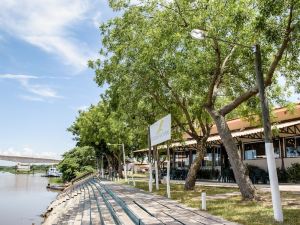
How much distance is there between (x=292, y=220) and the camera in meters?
10.3

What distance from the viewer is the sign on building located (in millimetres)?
17972

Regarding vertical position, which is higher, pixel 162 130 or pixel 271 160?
pixel 162 130

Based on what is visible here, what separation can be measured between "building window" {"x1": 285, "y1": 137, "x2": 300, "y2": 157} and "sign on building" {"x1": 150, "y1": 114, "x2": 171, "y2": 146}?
1107cm

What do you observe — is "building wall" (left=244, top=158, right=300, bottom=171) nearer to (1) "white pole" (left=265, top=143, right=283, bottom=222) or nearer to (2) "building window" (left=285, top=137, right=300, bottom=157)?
(2) "building window" (left=285, top=137, right=300, bottom=157)

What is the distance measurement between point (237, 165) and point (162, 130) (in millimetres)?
4807

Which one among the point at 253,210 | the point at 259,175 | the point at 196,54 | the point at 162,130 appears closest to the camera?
the point at 253,210

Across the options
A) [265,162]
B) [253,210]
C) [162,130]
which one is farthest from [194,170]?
[253,210]

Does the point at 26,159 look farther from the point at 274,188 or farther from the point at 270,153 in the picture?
the point at 274,188

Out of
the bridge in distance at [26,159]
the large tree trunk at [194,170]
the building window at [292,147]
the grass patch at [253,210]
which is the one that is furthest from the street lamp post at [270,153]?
the bridge in distance at [26,159]

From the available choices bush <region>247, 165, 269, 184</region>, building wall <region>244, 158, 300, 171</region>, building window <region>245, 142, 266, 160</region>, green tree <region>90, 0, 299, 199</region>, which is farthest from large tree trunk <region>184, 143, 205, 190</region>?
building window <region>245, 142, 266, 160</region>

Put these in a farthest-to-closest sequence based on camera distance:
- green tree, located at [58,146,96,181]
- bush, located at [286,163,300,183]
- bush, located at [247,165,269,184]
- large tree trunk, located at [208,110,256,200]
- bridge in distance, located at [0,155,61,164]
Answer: bridge in distance, located at [0,155,61,164], green tree, located at [58,146,96,181], bush, located at [247,165,269,184], bush, located at [286,163,300,183], large tree trunk, located at [208,110,256,200]

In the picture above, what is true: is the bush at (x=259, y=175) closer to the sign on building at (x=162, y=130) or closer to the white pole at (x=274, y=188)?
the sign on building at (x=162, y=130)

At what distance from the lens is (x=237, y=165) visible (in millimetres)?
15516

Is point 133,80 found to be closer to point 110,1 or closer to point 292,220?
point 110,1
